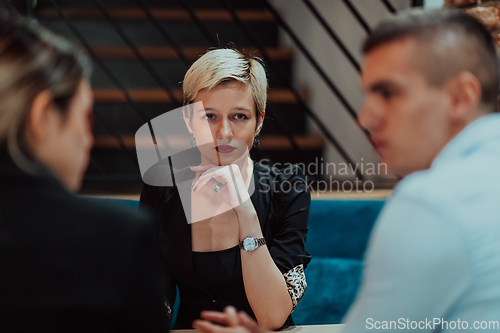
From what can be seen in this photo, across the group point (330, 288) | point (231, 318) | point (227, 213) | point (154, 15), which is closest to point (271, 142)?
point (330, 288)

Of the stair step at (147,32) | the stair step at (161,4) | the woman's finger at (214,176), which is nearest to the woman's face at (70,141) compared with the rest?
the woman's finger at (214,176)

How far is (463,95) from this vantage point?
0.60 m

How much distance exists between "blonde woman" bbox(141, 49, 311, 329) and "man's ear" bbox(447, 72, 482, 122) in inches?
25.2

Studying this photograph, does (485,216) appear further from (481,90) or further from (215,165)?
(215,165)

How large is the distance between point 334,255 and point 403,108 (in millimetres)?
1225

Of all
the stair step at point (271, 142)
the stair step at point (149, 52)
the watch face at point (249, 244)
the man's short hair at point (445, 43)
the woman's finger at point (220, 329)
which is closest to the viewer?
the man's short hair at point (445, 43)

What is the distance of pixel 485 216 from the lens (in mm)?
508

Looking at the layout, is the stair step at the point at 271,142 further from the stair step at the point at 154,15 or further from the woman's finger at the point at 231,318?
the woman's finger at the point at 231,318

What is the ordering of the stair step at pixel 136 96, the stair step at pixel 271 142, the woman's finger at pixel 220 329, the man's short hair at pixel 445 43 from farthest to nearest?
the stair step at pixel 136 96 < the stair step at pixel 271 142 < the woman's finger at pixel 220 329 < the man's short hair at pixel 445 43

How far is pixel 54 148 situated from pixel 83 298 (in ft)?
0.72

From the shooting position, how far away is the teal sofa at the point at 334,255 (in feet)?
5.49

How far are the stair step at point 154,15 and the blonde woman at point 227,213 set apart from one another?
→ 2196 millimetres

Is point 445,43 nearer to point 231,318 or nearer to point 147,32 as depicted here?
point 231,318

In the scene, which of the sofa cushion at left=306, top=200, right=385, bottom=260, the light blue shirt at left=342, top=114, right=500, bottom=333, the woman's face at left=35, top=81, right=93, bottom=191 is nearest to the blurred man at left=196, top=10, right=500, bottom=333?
the light blue shirt at left=342, top=114, right=500, bottom=333
